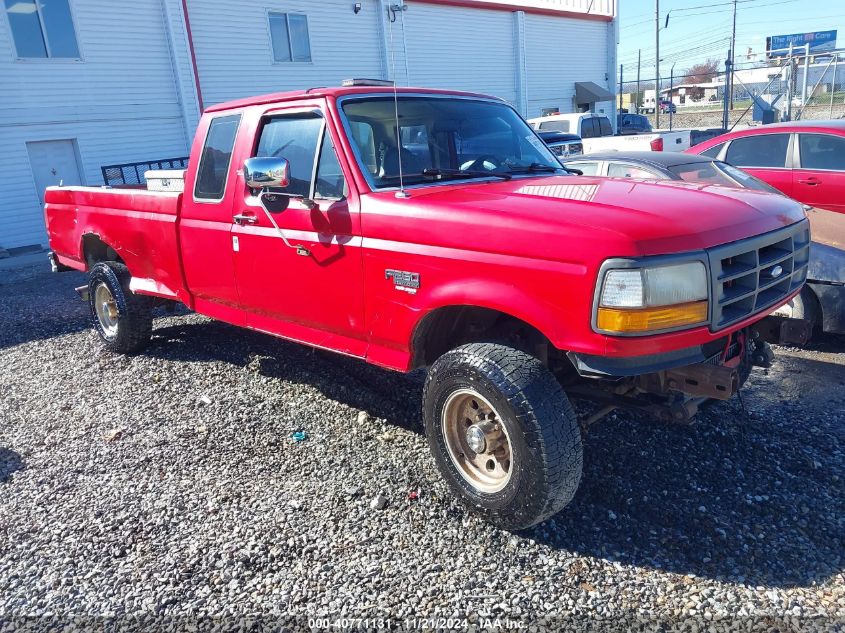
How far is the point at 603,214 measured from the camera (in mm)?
2887

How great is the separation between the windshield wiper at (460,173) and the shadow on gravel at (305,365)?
5.35 ft


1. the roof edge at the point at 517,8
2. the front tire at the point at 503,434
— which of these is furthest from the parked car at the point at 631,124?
the front tire at the point at 503,434

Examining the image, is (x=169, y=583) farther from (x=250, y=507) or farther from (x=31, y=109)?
(x=31, y=109)

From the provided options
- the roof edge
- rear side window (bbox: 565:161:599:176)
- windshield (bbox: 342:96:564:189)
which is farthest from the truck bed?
the roof edge

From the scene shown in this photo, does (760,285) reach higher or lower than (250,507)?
higher

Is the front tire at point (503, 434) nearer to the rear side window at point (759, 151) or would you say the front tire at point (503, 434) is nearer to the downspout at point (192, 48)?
the rear side window at point (759, 151)

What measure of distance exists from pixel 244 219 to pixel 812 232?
4.40m

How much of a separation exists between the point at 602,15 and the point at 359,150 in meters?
29.0

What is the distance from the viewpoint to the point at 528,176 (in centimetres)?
412

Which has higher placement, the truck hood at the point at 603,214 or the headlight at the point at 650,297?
the truck hood at the point at 603,214

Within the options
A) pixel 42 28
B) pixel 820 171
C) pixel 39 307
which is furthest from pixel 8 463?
pixel 42 28

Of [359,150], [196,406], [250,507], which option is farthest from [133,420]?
[359,150]

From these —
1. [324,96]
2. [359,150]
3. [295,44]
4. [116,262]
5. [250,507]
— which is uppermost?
[295,44]

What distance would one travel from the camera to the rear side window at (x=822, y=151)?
7.60 m
